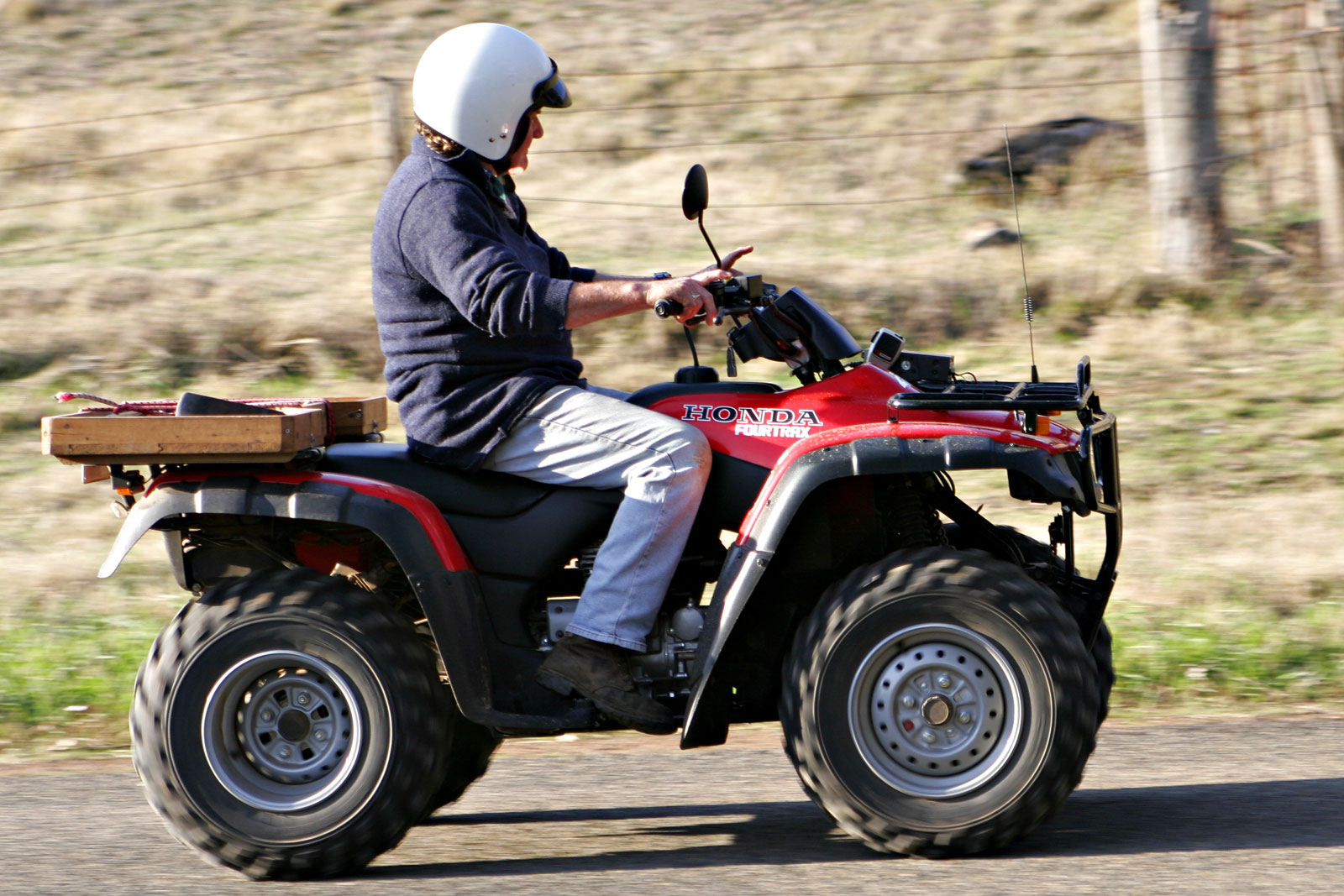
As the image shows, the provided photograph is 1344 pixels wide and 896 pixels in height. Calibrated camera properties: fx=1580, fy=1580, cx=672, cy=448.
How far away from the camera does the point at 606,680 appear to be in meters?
4.23

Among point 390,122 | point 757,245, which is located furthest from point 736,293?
point 757,245

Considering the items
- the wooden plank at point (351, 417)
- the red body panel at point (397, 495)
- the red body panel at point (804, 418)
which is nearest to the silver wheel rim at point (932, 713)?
the red body panel at point (804, 418)

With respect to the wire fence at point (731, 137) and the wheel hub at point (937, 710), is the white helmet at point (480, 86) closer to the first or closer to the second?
the wheel hub at point (937, 710)

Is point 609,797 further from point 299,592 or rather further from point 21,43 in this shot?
point 21,43

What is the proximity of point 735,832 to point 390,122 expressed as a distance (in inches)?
331

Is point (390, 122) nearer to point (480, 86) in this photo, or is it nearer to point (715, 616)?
point (480, 86)

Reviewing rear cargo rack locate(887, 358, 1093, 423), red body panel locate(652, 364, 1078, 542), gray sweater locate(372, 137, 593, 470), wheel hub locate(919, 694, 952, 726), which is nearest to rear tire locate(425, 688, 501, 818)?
gray sweater locate(372, 137, 593, 470)

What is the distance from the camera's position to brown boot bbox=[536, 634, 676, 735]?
13.8 ft

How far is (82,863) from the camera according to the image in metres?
4.43

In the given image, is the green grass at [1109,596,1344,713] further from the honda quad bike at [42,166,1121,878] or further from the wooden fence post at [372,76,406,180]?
the wooden fence post at [372,76,406,180]

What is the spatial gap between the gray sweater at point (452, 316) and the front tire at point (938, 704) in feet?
3.41

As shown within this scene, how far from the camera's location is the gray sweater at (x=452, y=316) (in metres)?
4.17

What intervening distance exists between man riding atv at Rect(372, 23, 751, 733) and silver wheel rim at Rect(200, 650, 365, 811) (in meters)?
0.57

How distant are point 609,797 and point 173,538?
1577 millimetres
